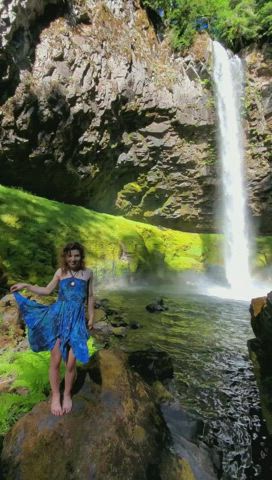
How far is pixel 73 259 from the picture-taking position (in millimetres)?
3980

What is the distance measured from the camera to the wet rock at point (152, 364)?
230 inches

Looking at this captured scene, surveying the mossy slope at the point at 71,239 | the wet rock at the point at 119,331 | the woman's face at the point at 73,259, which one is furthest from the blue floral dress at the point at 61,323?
the mossy slope at the point at 71,239

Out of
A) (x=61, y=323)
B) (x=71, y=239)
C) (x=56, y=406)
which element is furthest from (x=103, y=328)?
(x=71, y=239)

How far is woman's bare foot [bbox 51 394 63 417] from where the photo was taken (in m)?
3.44

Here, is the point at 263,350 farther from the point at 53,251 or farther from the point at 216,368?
the point at 53,251

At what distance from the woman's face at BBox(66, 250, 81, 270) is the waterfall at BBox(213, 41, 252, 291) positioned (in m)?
18.1

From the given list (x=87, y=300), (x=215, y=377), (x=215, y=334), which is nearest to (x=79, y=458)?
(x=87, y=300)

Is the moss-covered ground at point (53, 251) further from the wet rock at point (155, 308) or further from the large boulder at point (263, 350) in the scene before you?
the wet rock at point (155, 308)

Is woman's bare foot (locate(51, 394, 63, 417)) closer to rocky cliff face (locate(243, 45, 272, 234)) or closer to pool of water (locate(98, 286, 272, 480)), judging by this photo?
pool of water (locate(98, 286, 272, 480))

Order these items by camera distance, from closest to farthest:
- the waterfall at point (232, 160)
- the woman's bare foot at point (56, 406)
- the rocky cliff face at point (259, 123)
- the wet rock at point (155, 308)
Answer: the woman's bare foot at point (56, 406)
the wet rock at point (155, 308)
the rocky cliff face at point (259, 123)
the waterfall at point (232, 160)

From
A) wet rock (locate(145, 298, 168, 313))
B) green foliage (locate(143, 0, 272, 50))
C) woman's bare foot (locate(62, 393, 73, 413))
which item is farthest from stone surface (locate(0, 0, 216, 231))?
woman's bare foot (locate(62, 393, 73, 413))

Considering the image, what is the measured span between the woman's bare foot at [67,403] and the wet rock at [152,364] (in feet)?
7.71

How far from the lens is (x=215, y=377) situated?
636 cm

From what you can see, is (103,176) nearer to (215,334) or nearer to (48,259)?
(48,259)
